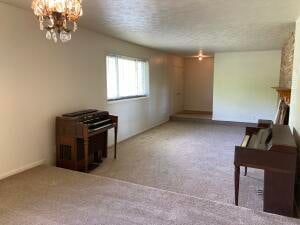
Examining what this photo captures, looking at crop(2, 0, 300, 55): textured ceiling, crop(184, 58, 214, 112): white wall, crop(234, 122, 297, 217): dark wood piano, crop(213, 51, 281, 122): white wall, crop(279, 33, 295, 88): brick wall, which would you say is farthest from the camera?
crop(184, 58, 214, 112): white wall

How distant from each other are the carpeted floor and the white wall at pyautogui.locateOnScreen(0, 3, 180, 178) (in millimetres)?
1032

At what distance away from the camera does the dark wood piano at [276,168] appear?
2.43 m

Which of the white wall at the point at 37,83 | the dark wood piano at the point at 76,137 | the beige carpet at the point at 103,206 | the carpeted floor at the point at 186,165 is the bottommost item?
the carpeted floor at the point at 186,165

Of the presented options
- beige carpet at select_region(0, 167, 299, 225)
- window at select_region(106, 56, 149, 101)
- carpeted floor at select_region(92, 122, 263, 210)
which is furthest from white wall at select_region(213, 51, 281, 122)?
beige carpet at select_region(0, 167, 299, 225)

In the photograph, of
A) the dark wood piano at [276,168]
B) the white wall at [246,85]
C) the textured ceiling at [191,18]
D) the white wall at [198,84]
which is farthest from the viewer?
the white wall at [198,84]

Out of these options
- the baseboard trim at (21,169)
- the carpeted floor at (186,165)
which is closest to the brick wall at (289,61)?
the carpeted floor at (186,165)

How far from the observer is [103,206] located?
8.02 feet

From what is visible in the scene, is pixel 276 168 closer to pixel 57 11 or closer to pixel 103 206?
pixel 103 206

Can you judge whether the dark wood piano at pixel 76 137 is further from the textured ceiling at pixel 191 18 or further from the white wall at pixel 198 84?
the white wall at pixel 198 84

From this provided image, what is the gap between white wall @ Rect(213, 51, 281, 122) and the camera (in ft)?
23.2

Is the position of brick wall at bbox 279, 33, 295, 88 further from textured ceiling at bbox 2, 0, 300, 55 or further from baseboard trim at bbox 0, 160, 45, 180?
baseboard trim at bbox 0, 160, 45, 180

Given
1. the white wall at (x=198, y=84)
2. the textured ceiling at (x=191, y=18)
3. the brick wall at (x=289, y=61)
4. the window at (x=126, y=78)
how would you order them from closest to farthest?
the textured ceiling at (x=191, y=18) → the brick wall at (x=289, y=61) → the window at (x=126, y=78) → the white wall at (x=198, y=84)

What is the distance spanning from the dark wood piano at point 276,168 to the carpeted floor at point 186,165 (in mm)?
296

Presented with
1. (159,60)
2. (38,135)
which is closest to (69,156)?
(38,135)
